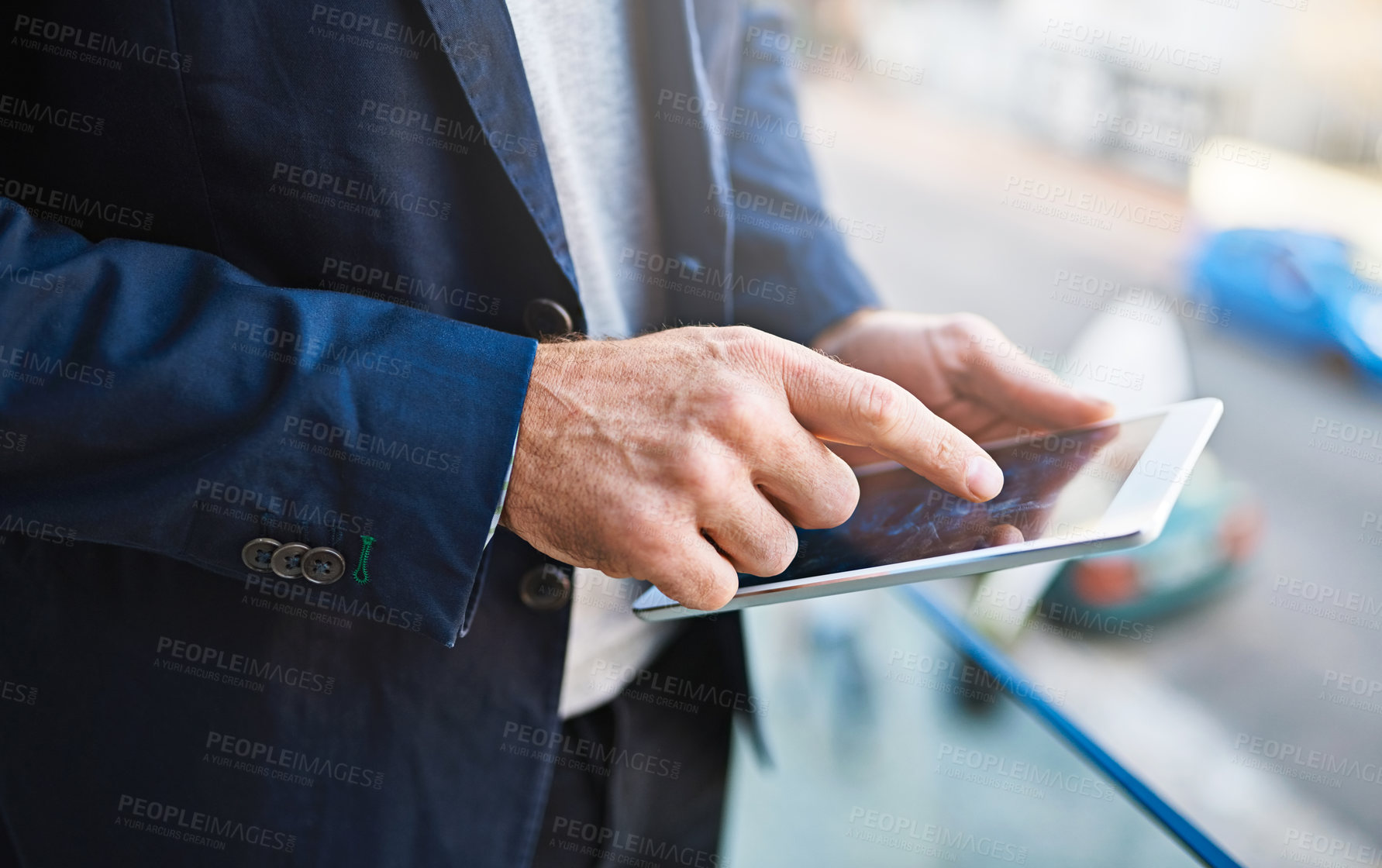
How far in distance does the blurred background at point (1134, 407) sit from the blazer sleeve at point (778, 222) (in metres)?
0.07

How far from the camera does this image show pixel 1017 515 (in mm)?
733

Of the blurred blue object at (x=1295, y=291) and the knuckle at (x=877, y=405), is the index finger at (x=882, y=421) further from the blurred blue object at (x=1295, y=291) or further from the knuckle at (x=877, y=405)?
the blurred blue object at (x=1295, y=291)

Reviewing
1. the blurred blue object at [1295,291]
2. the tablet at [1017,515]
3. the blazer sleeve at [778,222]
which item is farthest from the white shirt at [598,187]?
the blurred blue object at [1295,291]

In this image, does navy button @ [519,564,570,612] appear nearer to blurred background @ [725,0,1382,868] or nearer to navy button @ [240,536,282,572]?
navy button @ [240,536,282,572]

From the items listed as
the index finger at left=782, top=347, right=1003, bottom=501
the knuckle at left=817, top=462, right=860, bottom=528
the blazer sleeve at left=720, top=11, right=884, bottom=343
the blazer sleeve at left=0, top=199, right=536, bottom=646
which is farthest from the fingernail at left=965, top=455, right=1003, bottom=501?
the blazer sleeve at left=720, top=11, right=884, bottom=343

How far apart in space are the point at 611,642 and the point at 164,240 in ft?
2.33

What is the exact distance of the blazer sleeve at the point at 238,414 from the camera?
0.65 m

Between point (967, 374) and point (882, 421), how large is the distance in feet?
1.30

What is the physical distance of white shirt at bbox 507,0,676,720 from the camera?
93 centimetres

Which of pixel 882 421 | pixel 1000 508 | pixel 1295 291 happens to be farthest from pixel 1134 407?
pixel 1295 291

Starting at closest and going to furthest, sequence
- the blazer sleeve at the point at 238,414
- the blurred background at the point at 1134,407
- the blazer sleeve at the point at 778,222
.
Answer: the blazer sleeve at the point at 238,414 < the blazer sleeve at the point at 778,222 < the blurred background at the point at 1134,407

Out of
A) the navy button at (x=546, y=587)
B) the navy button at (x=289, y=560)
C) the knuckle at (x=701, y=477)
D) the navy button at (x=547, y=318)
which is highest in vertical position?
the knuckle at (x=701, y=477)

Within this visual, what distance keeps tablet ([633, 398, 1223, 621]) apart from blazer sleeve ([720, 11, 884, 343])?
40 cm

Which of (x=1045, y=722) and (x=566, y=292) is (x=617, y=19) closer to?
(x=566, y=292)
